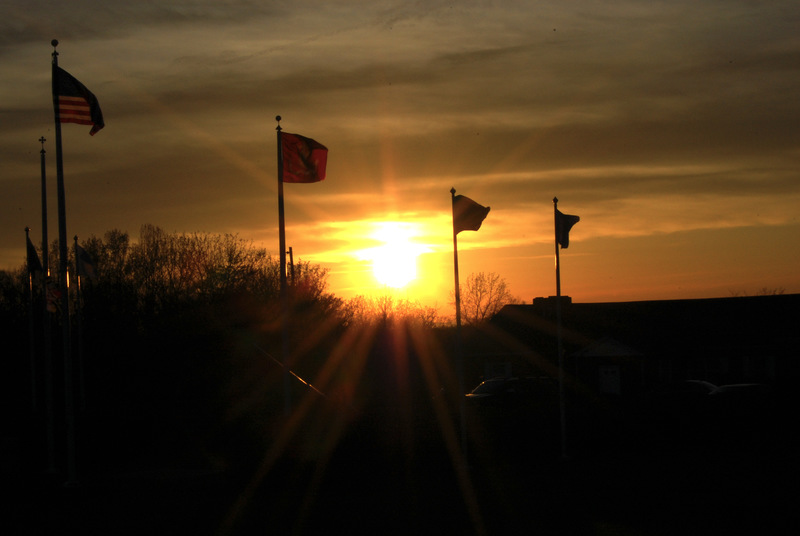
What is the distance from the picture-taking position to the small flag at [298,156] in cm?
2028

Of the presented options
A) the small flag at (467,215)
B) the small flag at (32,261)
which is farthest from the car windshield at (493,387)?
the small flag at (32,261)

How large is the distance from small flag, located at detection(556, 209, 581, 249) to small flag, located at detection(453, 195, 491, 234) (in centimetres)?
330

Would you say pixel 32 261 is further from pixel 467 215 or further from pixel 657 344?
pixel 657 344

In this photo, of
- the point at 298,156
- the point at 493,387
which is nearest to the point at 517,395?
the point at 493,387

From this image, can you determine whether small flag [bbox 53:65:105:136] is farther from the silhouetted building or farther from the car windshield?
the silhouetted building

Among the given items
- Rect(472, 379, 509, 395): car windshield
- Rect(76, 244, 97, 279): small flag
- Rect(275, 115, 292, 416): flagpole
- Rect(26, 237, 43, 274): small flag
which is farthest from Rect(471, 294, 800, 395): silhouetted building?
Rect(26, 237, 43, 274): small flag

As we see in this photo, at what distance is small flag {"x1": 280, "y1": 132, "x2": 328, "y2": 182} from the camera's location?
66.5 feet

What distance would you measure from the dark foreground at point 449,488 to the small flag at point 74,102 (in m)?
7.80

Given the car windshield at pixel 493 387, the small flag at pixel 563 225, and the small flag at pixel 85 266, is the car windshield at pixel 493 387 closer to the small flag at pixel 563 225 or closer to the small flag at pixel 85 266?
the small flag at pixel 563 225

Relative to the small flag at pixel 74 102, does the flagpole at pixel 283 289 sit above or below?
below

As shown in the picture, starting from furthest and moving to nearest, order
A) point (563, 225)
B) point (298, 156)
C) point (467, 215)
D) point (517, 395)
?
1. point (517, 395)
2. point (563, 225)
3. point (467, 215)
4. point (298, 156)

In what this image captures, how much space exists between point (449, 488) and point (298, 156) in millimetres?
8076

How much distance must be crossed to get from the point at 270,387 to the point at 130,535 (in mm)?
11543

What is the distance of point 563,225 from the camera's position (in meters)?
24.7
